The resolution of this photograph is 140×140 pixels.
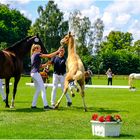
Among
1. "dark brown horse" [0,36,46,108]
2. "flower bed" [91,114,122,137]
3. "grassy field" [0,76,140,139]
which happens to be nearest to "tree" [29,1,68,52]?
"dark brown horse" [0,36,46,108]

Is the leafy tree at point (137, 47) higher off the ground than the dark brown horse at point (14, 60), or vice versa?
the leafy tree at point (137, 47)

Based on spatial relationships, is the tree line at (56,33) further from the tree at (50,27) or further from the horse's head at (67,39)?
the horse's head at (67,39)

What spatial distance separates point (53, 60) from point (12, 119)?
502 centimetres

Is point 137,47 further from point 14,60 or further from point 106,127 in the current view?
point 106,127

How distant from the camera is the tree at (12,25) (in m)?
90.5

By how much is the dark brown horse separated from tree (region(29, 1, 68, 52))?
72.6 meters

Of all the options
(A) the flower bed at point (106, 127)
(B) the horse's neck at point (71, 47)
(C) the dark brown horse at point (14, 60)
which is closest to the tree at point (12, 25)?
(C) the dark brown horse at point (14, 60)

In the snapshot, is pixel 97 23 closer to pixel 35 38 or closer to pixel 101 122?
pixel 35 38

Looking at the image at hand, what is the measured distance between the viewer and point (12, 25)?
95.4 m

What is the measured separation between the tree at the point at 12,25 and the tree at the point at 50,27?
3.27 m

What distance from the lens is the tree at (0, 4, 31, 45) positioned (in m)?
90.5

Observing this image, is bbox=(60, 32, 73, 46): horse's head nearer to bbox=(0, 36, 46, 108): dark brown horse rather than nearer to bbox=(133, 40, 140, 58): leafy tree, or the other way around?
bbox=(0, 36, 46, 108): dark brown horse

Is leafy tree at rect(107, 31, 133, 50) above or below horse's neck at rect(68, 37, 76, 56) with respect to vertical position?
above

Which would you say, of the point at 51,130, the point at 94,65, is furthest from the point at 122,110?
the point at 94,65
